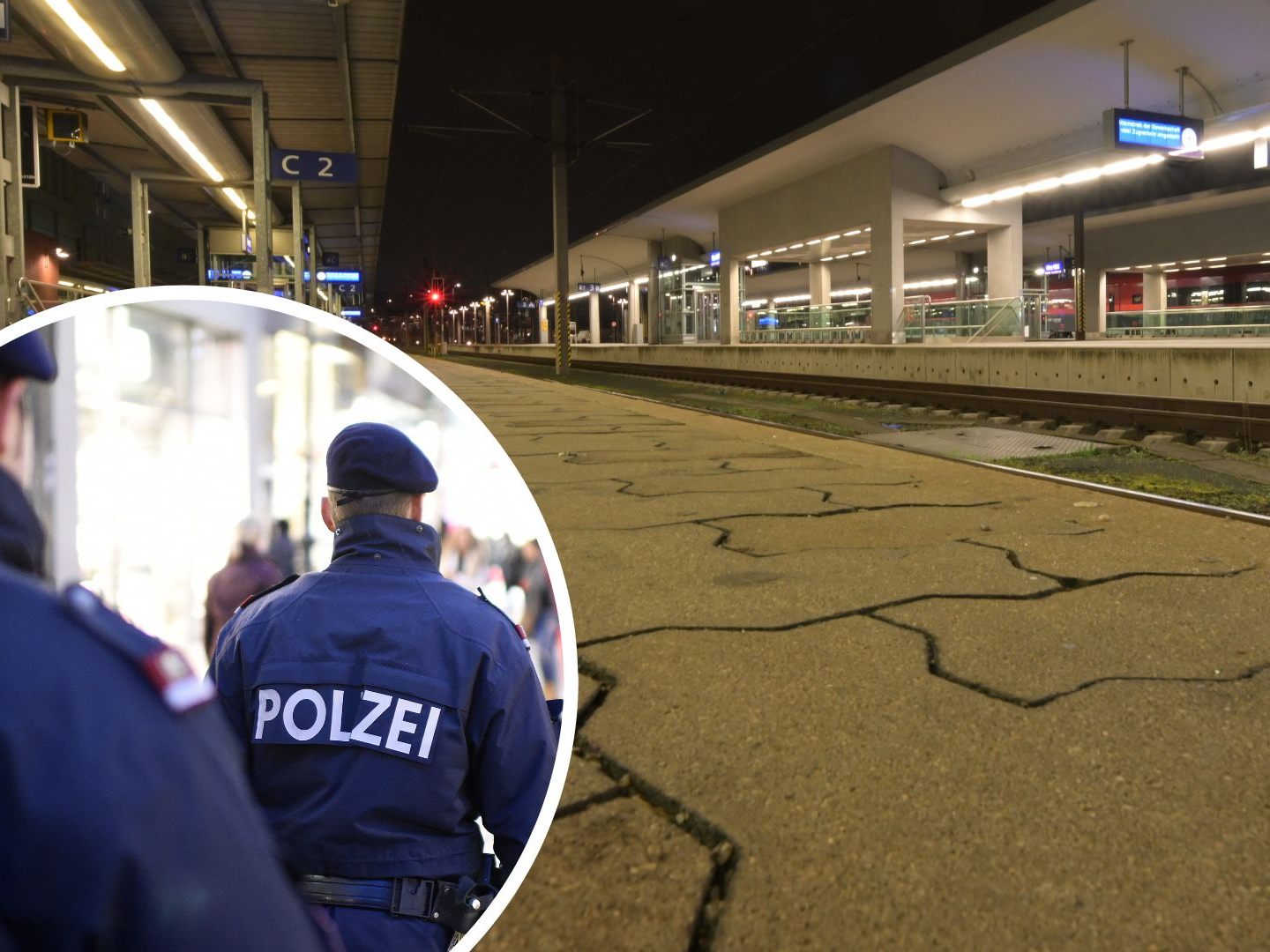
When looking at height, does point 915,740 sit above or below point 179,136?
below

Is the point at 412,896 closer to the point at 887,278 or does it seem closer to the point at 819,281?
the point at 887,278

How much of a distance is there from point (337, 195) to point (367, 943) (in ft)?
106

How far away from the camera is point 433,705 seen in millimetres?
841

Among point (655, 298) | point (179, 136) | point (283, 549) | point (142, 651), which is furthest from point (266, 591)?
point (655, 298)

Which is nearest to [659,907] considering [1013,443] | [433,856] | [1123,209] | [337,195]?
[433,856]

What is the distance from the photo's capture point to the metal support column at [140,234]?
17328 millimetres

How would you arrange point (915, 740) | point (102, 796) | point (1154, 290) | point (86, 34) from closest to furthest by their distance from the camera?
point (102, 796), point (915, 740), point (86, 34), point (1154, 290)

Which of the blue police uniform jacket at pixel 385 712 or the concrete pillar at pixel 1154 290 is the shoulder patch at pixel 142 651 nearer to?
the blue police uniform jacket at pixel 385 712

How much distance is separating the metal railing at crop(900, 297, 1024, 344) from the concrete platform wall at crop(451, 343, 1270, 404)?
4.81 m

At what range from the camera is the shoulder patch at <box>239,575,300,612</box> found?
731 millimetres

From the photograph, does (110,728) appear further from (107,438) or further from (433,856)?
(433,856)

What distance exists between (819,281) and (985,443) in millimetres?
30921

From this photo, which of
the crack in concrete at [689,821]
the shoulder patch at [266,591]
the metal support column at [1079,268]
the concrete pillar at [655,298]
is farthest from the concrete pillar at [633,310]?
the shoulder patch at [266,591]

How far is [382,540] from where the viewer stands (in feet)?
2.75
